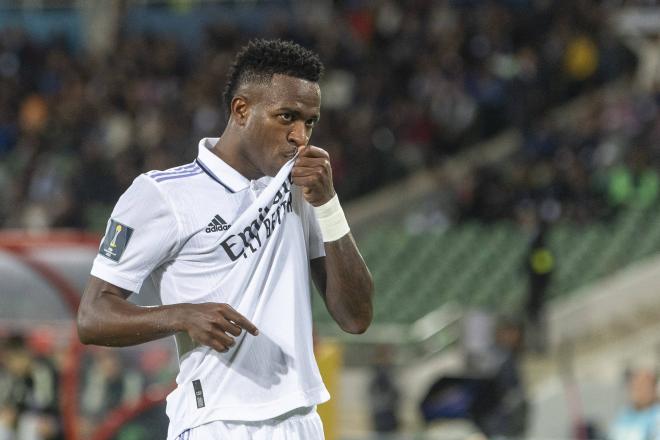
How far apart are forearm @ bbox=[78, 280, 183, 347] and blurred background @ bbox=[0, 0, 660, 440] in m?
4.17

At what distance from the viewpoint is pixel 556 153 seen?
13953mm

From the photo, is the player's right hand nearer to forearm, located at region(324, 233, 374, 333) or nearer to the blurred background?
forearm, located at region(324, 233, 374, 333)

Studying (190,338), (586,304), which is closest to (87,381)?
(190,338)

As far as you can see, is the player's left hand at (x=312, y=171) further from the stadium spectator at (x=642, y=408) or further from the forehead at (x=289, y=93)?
the stadium spectator at (x=642, y=408)

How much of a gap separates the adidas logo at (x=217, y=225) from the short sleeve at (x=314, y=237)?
29 centimetres

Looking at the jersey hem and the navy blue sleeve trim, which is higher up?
the navy blue sleeve trim

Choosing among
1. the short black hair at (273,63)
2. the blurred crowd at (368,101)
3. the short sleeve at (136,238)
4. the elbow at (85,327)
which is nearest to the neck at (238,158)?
the short black hair at (273,63)

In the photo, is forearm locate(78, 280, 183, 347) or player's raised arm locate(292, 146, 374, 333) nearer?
forearm locate(78, 280, 183, 347)

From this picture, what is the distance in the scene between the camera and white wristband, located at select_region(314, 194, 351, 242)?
10.2 feet

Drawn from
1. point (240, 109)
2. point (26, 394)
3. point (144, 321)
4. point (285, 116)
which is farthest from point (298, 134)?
point (26, 394)

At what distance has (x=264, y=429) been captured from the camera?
10.1 feet

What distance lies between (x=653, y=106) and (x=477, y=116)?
2.47 meters

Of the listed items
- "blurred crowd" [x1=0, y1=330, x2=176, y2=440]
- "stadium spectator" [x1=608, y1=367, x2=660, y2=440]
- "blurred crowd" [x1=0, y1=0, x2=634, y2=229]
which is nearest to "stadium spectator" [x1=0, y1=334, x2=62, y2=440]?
"blurred crowd" [x1=0, y1=330, x2=176, y2=440]

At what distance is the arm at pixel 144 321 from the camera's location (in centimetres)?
287
